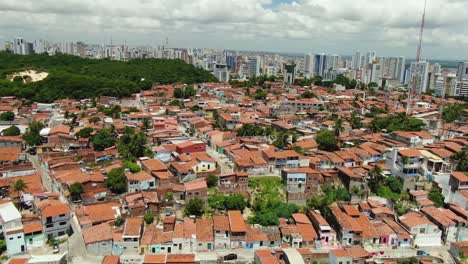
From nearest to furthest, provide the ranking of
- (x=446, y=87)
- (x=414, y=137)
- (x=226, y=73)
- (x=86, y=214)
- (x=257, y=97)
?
(x=86, y=214), (x=414, y=137), (x=257, y=97), (x=446, y=87), (x=226, y=73)

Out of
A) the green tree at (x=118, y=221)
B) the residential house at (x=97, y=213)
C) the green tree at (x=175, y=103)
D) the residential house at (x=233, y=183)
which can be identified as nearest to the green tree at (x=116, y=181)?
the residential house at (x=97, y=213)

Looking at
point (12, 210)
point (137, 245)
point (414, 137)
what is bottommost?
point (137, 245)

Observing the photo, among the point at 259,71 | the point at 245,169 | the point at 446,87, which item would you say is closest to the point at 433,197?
the point at 245,169

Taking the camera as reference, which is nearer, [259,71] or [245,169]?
[245,169]

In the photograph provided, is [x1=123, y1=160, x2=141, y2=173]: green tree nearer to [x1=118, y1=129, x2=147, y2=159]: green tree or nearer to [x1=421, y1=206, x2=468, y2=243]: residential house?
[x1=118, y1=129, x2=147, y2=159]: green tree

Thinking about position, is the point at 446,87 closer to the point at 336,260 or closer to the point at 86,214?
the point at 336,260

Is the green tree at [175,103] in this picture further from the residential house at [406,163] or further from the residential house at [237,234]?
the residential house at [237,234]
